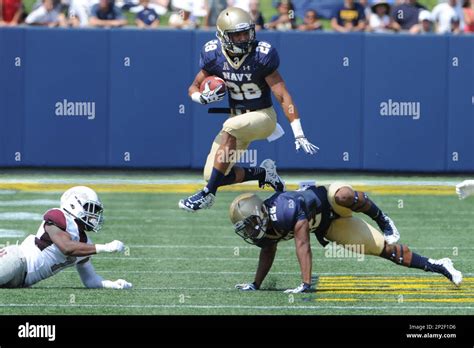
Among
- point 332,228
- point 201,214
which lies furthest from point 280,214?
point 201,214

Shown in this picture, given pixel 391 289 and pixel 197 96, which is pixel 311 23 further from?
pixel 391 289

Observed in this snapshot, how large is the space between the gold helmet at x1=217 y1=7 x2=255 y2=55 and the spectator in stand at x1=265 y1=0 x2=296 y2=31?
8.39m

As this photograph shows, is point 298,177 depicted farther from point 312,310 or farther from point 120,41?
point 312,310

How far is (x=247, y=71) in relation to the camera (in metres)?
12.1

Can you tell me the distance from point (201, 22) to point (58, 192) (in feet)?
13.3

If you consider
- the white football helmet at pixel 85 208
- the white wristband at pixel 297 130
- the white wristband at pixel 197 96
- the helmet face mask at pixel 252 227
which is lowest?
the helmet face mask at pixel 252 227

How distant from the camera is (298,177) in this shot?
66.1 ft

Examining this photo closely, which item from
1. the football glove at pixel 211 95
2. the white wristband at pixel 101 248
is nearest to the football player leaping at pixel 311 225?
the white wristband at pixel 101 248

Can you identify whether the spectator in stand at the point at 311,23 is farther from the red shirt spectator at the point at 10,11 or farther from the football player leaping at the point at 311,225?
the football player leaping at the point at 311,225

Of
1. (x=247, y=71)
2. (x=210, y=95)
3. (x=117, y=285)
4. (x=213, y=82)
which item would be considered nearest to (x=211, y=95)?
(x=210, y=95)

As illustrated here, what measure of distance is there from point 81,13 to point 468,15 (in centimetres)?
614

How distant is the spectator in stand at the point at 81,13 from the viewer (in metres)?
20.3

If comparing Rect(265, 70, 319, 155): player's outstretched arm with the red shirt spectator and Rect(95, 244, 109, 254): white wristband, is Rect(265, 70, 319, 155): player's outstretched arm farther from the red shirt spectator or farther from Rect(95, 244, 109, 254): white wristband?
the red shirt spectator

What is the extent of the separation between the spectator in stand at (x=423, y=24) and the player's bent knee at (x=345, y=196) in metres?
10.1
